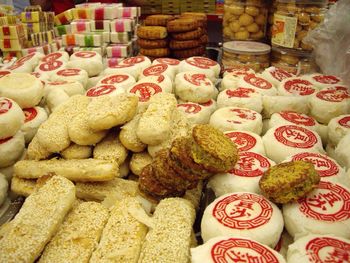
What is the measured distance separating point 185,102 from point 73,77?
757mm

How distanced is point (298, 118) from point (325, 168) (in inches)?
18.7

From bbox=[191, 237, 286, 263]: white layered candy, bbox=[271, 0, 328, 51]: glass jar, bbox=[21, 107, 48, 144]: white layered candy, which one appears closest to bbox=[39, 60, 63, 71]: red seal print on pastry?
bbox=[21, 107, 48, 144]: white layered candy

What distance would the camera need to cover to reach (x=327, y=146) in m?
1.71

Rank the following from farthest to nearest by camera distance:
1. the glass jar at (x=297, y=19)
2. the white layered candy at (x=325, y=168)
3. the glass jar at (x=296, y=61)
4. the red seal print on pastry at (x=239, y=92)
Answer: the glass jar at (x=296, y=61)
the glass jar at (x=297, y=19)
the red seal print on pastry at (x=239, y=92)
the white layered candy at (x=325, y=168)

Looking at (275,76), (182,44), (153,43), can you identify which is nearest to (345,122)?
(275,76)

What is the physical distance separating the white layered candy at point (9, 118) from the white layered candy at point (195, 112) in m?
0.82

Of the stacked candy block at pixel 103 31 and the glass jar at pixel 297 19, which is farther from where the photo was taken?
the stacked candy block at pixel 103 31

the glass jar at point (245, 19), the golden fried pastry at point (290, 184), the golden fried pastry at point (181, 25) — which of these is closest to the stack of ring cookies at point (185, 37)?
the golden fried pastry at point (181, 25)

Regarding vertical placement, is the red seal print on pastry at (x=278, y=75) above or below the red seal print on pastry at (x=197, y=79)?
below

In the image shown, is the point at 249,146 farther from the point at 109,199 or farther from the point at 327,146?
the point at 109,199

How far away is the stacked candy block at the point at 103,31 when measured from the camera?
346 cm

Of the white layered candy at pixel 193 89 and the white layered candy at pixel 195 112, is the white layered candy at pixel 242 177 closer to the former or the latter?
the white layered candy at pixel 195 112

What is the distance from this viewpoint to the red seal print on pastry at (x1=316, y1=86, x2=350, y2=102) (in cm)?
181

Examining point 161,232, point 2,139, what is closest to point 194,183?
point 161,232
